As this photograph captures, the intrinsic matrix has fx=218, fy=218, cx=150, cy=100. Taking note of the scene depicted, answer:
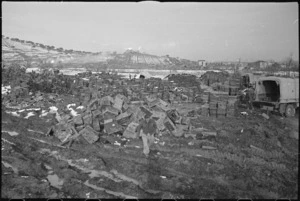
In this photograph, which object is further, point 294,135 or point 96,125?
point 294,135

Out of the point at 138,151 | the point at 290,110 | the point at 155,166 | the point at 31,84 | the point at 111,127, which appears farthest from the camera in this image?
the point at 31,84

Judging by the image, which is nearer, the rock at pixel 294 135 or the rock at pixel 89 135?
the rock at pixel 89 135

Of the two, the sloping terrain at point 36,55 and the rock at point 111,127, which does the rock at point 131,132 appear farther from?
the sloping terrain at point 36,55

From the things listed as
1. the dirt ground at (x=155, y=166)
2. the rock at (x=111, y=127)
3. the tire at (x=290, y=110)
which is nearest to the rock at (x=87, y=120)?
the rock at (x=111, y=127)

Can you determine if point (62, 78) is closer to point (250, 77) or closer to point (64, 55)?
point (64, 55)

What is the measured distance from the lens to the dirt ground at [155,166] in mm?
4586

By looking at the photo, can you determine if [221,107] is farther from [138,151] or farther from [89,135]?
[89,135]

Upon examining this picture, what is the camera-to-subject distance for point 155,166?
18.5 ft

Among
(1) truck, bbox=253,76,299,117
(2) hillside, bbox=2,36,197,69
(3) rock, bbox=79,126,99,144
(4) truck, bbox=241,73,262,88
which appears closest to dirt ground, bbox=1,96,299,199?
(3) rock, bbox=79,126,99,144

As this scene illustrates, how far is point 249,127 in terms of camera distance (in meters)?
8.71

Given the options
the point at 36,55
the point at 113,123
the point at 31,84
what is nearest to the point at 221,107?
the point at 113,123

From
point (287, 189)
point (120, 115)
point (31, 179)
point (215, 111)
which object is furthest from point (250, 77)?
point (31, 179)

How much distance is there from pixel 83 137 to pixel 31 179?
7.44ft

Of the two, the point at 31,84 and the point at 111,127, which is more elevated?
the point at 31,84
